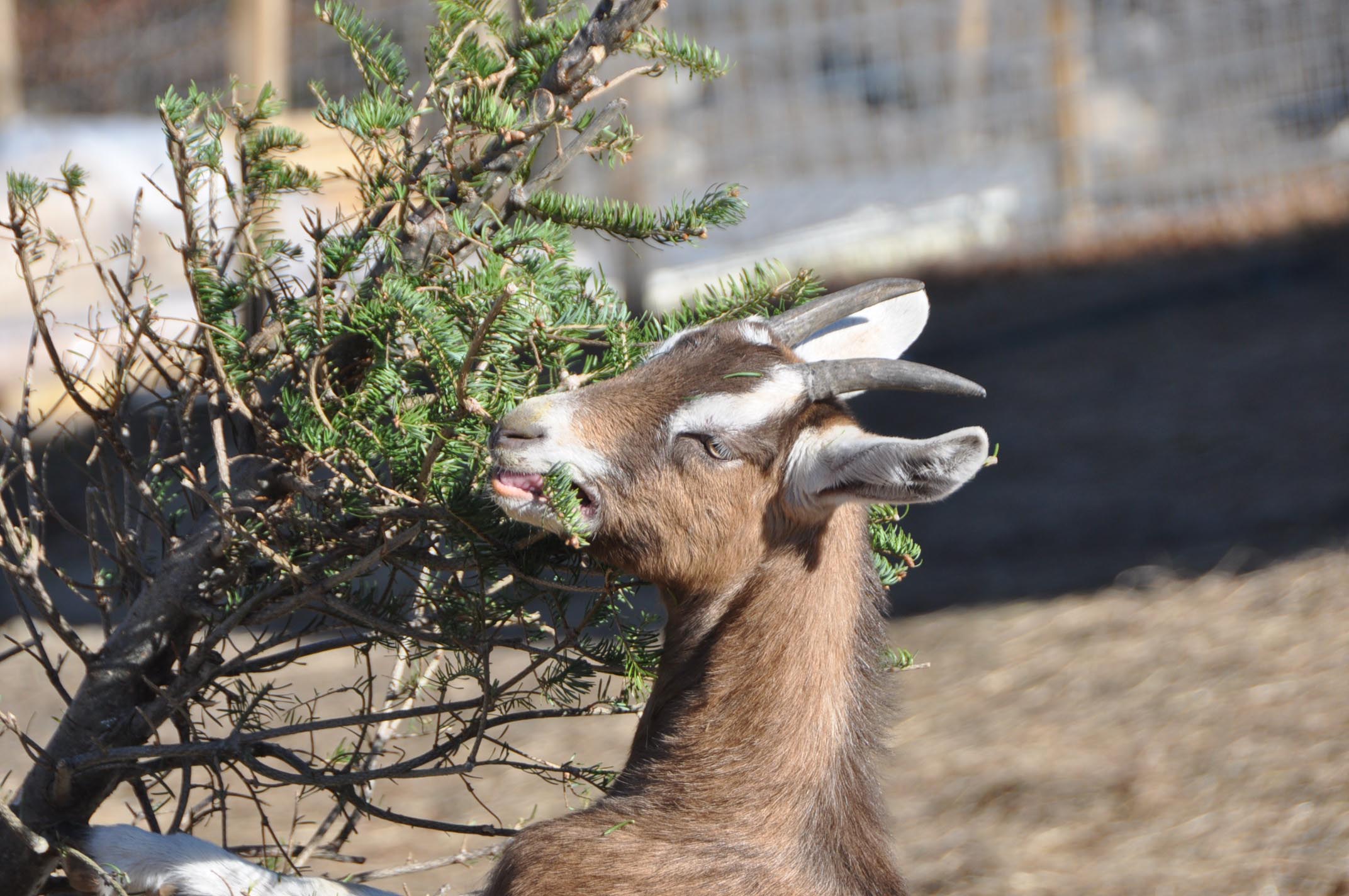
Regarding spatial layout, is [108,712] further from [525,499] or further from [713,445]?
[713,445]

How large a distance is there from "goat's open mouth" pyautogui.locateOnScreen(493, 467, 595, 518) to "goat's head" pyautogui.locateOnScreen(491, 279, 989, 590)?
0.04m

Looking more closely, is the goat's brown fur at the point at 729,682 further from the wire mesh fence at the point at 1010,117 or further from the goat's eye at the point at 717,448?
the wire mesh fence at the point at 1010,117

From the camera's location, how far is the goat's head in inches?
97.9

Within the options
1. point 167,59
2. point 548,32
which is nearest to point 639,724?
point 548,32

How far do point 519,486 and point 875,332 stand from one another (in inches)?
41.9

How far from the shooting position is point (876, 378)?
2469 millimetres

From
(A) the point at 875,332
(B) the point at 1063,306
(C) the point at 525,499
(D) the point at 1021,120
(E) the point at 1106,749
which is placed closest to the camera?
(C) the point at 525,499

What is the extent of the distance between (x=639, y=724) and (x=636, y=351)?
34.0 inches

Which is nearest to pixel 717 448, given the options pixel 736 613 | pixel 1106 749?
pixel 736 613

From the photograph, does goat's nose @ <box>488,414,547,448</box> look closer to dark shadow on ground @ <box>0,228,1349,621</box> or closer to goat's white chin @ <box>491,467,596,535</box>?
goat's white chin @ <box>491,467,596,535</box>

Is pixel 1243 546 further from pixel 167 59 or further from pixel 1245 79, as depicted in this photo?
pixel 167 59

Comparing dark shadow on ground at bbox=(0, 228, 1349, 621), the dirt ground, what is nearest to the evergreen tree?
the dirt ground

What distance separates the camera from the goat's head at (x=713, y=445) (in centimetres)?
249

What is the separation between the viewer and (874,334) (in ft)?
9.93
